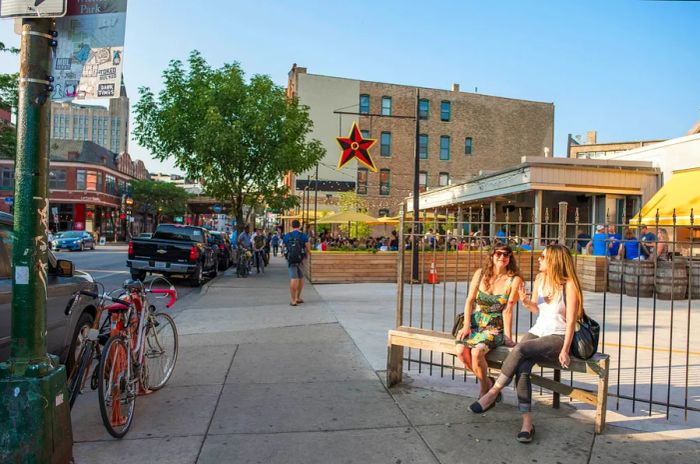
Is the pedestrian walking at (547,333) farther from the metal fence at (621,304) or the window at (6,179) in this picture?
the window at (6,179)

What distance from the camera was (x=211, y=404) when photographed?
491 cm

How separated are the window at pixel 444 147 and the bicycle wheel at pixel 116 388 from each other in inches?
1794

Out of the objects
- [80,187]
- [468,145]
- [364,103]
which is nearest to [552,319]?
[364,103]

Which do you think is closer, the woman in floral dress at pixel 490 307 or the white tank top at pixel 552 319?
the white tank top at pixel 552 319

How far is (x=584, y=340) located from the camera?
4.30 metres

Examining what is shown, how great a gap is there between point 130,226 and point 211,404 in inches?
3021

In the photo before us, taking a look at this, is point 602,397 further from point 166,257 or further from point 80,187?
point 80,187

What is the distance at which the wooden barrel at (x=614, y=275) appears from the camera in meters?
13.2

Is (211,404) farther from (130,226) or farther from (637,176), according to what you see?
(130,226)

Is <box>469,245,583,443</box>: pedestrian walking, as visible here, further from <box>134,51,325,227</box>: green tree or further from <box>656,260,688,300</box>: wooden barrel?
<box>134,51,325,227</box>: green tree

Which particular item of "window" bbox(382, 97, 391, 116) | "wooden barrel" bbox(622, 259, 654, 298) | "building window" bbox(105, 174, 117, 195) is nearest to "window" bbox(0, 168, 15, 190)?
"building window" bbox(105, 174, 117, 195)

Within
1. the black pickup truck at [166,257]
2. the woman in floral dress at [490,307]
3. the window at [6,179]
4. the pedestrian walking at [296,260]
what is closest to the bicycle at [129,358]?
the woman in floral dress at [490,307]

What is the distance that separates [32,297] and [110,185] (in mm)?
69428

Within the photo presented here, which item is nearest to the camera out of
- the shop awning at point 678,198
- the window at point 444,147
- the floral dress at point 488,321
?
the floral dress at point 488,321
